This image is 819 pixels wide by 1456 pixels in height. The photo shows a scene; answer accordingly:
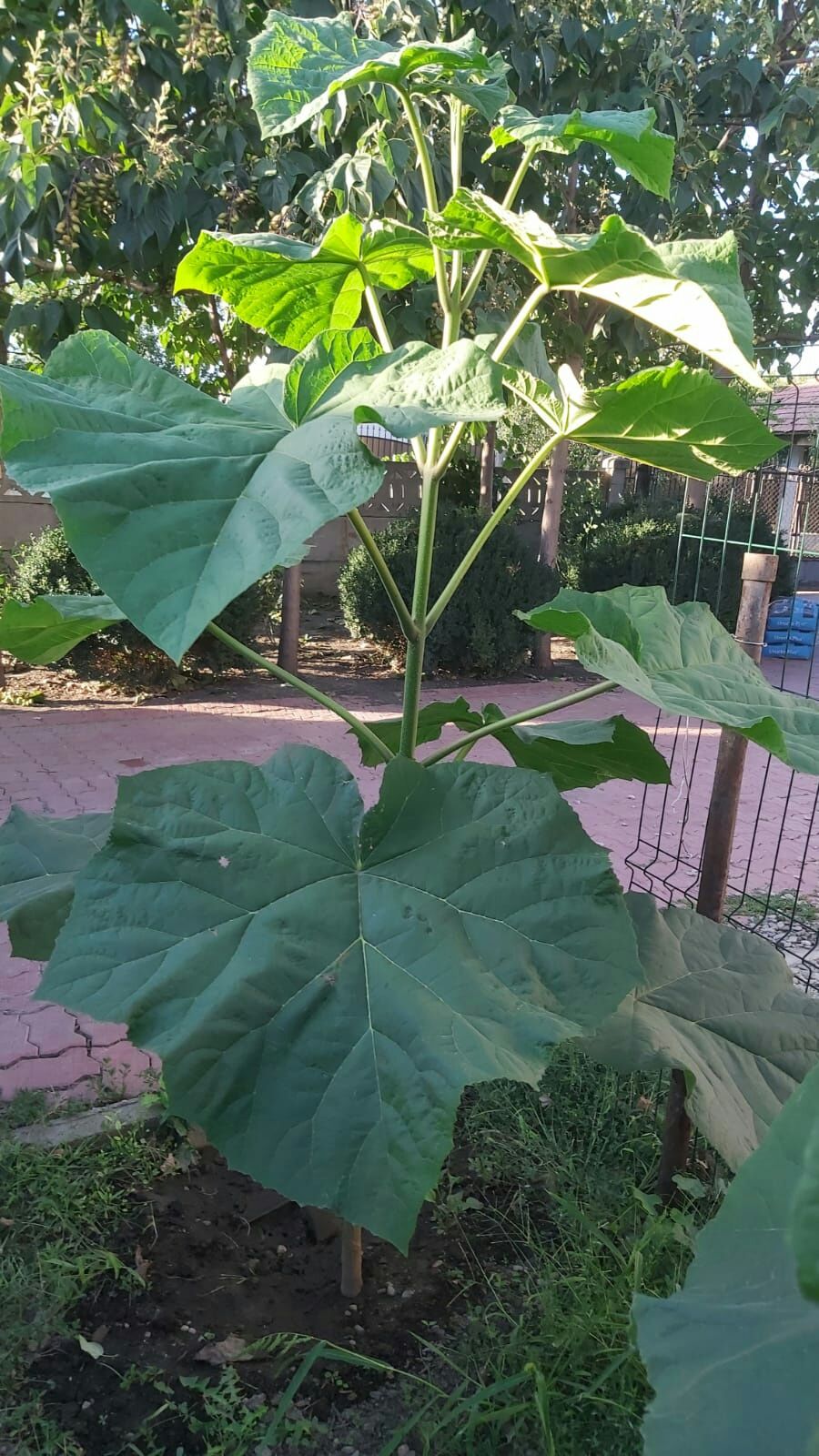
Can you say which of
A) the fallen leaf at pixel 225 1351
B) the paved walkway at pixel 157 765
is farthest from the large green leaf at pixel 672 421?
the paved walkway at pixel 157 765

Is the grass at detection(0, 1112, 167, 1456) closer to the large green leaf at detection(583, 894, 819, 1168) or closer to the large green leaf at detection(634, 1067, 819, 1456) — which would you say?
the large green leaf at detection(583, 894, 819, 1168)

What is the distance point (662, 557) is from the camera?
10211 millimetres

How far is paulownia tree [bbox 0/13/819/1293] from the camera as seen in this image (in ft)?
3.03

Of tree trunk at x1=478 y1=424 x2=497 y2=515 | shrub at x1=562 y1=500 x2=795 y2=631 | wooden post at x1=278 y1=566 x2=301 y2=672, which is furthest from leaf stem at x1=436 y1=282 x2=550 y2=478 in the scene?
shrub at x1=562 y1=500 x2=795 y2=631

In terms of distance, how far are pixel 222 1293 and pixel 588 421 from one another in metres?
1.60

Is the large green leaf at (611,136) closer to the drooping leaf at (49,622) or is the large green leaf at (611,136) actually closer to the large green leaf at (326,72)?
the large green leaf at (326,72)

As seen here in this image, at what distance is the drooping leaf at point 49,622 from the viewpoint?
138 cm

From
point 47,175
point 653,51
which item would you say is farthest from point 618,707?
point 47,175

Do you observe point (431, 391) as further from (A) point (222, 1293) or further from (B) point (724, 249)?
(A) point (222, 1293)

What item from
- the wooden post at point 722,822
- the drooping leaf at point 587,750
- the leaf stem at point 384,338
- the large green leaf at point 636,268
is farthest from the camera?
the wooden post at point 722,822

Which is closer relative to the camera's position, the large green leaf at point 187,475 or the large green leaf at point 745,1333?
the large green leaf at point 745,1333

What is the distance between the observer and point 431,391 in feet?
3.23

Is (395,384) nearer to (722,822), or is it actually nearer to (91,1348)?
(722,822)

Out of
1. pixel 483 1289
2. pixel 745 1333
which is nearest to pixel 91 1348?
pixel 483 1289
